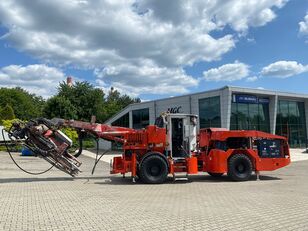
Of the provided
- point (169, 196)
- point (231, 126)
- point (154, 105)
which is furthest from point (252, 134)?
point (154, 105)

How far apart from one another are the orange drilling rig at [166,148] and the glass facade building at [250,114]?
22247 mm

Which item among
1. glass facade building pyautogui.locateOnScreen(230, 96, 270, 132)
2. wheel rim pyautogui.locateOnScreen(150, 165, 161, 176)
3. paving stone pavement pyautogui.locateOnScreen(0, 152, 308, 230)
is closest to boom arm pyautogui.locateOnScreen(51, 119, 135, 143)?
wheel rim pyautogui.locateOnScreen(150, 165, 161, 176)

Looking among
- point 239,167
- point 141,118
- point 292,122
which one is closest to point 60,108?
point 141,118

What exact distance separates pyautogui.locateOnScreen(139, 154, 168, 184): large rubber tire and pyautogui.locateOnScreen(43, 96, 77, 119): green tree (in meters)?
51.2

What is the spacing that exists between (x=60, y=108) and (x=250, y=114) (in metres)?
33.9

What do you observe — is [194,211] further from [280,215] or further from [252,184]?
[252,184]

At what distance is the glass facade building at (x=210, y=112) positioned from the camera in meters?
39.9

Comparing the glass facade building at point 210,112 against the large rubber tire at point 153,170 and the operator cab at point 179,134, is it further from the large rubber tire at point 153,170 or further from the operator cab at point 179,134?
the large rubber tire at point 153,170

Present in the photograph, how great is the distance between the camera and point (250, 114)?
42.5 m

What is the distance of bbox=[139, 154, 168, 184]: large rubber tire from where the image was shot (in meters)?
16.3

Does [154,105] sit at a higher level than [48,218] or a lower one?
higher

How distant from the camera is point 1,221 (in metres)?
8.84

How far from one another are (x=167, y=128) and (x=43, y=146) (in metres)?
4.88

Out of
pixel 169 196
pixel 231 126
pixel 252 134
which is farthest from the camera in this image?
pixel 231 126
